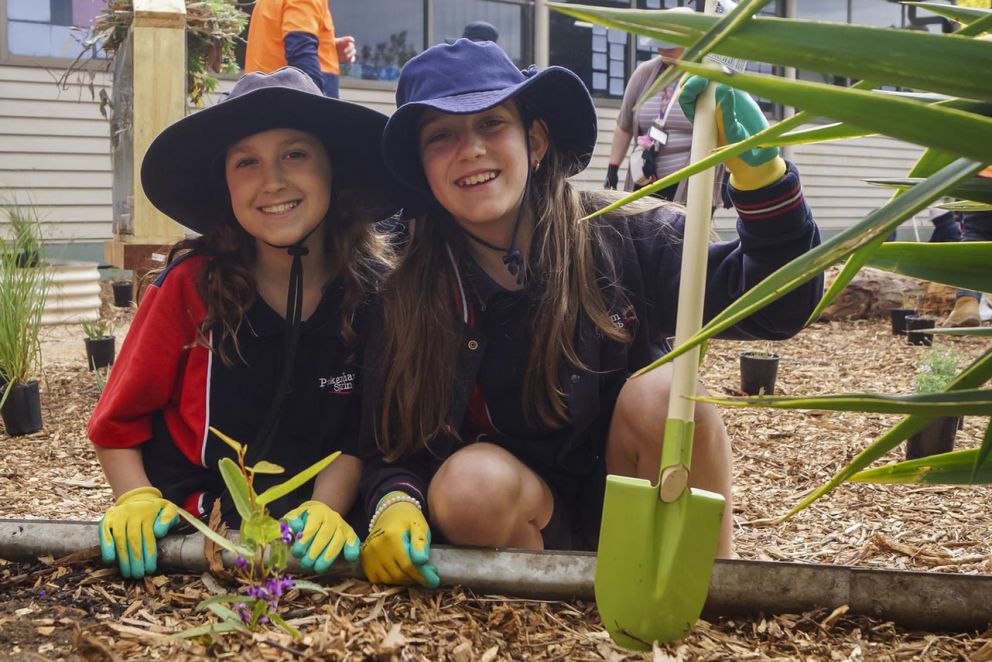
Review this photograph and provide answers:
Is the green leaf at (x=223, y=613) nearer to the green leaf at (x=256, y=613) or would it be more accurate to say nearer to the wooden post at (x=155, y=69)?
the green leaf at (x=256, y=613)

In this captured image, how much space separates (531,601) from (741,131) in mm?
844

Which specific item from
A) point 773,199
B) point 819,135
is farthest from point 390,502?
point 819,135

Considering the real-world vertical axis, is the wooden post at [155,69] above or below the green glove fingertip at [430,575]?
above

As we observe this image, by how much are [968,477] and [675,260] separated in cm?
81

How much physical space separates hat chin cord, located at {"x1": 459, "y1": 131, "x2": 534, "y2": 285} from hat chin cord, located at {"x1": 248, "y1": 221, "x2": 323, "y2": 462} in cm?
34

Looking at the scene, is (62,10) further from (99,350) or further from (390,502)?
(390,502)

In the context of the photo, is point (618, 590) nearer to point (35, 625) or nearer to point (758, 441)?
point (35, 625)

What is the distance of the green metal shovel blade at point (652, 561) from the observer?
1.30m

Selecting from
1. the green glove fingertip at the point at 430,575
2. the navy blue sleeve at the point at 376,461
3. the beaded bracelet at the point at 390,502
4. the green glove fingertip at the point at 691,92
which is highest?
the green glove fingertip at the point at 691,92

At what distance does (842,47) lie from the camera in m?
0.74

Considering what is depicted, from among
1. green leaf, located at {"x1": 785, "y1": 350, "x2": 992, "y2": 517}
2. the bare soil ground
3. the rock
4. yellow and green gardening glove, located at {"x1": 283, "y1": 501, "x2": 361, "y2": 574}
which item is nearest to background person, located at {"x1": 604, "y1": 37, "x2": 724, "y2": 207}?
the rock

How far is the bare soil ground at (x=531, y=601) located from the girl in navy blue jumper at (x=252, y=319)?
0.39 meters

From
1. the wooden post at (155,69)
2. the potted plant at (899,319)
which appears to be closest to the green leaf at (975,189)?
the wooden post at (155,69)

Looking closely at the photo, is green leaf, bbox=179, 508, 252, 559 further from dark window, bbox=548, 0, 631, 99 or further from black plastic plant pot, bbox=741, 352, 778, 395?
dark window, bbox=548, 0, 631, 99
